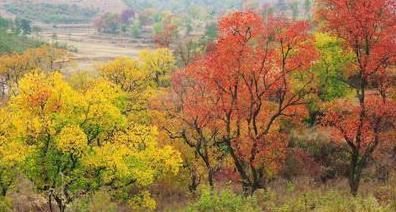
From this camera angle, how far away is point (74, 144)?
3059 centimetres

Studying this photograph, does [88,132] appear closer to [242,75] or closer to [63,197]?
[63,197]

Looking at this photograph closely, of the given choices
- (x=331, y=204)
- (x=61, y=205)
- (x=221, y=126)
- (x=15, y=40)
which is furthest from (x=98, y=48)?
(x=331, y=204)

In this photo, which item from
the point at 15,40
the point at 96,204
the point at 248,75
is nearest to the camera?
the point at 248,75

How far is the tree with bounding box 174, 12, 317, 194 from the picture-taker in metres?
32.9

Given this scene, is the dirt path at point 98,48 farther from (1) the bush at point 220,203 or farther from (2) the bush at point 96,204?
(1) the bush at point 220,203

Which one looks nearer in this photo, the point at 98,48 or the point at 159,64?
the point at 159,64

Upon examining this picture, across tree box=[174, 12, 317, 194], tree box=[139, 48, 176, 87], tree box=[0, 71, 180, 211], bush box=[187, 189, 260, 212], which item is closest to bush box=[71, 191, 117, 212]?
tree box=[0, 71, 180, 211]

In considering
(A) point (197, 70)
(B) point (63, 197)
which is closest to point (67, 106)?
(B) point (63, 197)

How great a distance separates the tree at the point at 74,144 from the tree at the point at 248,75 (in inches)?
173

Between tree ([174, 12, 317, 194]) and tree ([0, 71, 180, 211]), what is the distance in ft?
14.4

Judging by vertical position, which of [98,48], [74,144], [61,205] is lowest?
[98,48]

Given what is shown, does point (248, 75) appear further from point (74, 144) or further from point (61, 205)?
point (61, 205)

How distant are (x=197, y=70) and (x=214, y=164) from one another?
10038 mm

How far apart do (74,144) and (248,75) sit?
1166 cm
